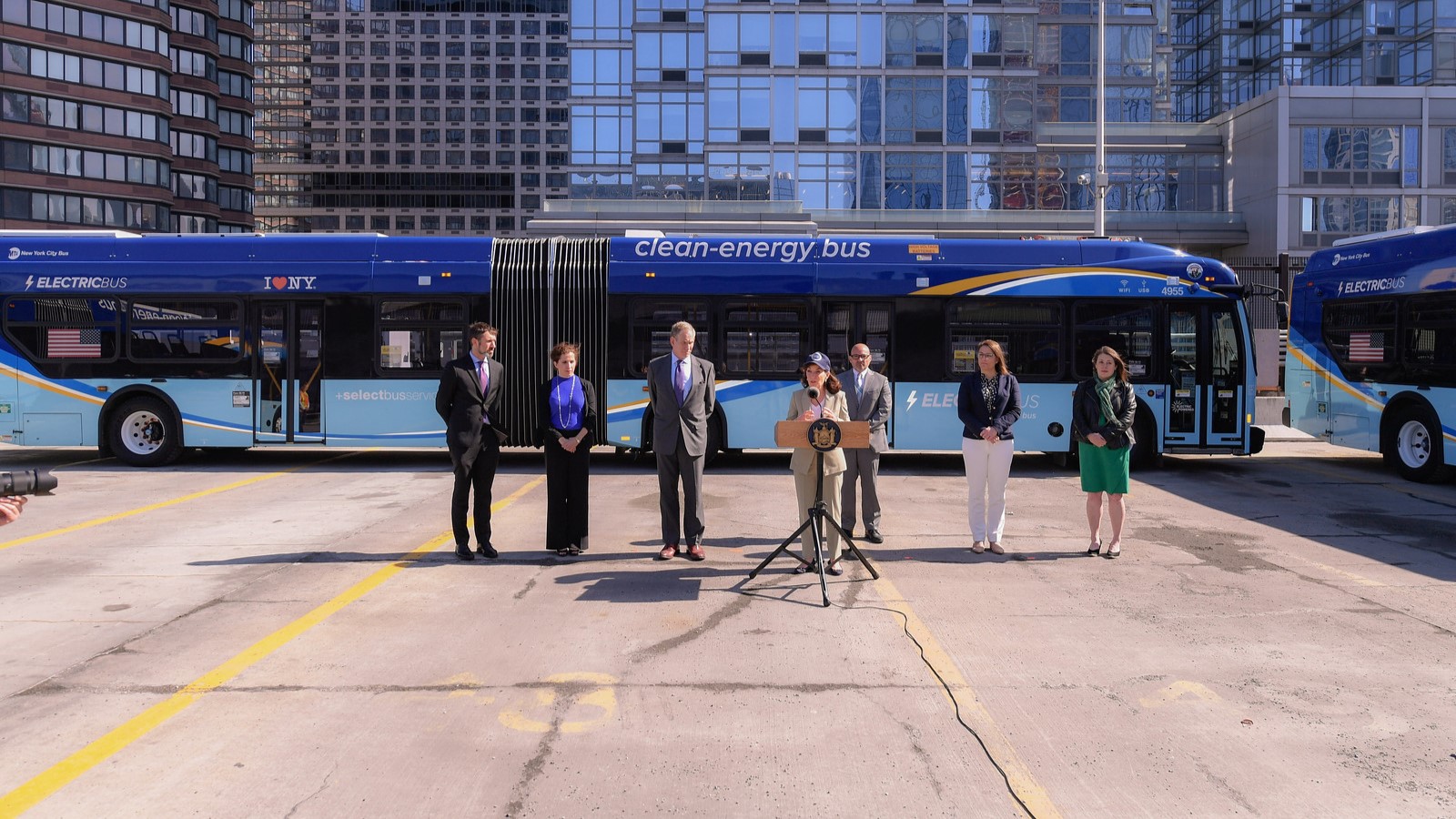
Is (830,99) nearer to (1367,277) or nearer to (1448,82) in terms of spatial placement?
(1367,277)

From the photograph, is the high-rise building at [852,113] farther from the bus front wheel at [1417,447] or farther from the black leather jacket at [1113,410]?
the black leather jacket at [1113,410]

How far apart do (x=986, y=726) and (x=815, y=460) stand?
10.8ft

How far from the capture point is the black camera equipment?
12.8 ft

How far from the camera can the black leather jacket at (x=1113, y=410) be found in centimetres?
863

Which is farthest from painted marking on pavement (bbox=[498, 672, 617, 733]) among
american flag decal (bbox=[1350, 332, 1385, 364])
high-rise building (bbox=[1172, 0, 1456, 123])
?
high-rise building (bbox=[1172, 0, 1456, 123])

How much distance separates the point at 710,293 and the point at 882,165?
30652 mm

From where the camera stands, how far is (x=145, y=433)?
1504cm

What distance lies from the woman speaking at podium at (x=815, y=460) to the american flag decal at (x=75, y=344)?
Answer: 11.8 metres

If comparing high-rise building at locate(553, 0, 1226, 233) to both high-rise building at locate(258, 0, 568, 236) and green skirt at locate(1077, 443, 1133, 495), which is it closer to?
green skirt at locate(1077, 443, 1133, 495)

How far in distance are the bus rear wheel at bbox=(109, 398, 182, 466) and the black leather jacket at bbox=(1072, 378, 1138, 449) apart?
1260 centimetres

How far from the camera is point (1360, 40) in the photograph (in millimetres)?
62031

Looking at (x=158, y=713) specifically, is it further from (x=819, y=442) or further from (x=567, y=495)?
(x=819, y=442)

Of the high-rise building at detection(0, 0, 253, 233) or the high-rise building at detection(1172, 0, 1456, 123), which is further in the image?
the high-rise building at detection(0, 0, 253, 233)

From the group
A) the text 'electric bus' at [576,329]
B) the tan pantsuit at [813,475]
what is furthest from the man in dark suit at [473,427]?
the text 'electric bus' at [576,329]
